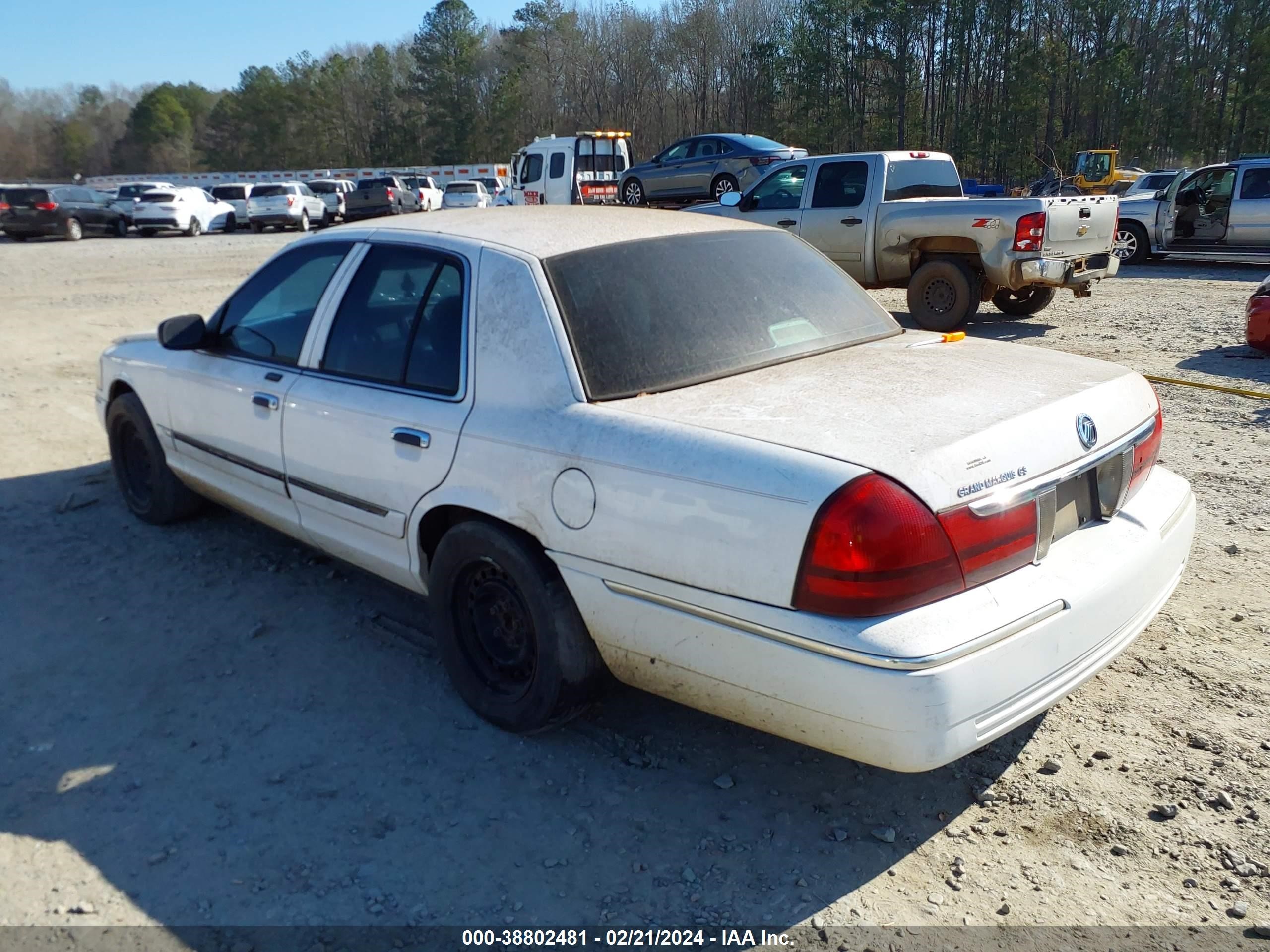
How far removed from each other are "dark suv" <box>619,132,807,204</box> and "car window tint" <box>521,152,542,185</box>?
2248 mm

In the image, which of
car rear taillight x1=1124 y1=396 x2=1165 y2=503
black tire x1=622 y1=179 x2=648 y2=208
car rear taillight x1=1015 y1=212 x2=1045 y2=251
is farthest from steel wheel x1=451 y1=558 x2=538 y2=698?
black tire x1=622 y1=179 x2=648 y2=208

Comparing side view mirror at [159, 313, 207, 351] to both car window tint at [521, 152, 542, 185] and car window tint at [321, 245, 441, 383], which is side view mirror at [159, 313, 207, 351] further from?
car window tint at [521, 152, 542, 185]

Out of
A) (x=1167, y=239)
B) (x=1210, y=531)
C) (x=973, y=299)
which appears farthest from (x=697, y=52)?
(x=1210, y=531)

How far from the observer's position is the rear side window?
3.35 m

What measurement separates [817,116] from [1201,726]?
53652 millimetres

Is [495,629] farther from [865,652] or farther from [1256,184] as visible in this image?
[1256,184]

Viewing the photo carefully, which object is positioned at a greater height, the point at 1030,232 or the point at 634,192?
the point at 634,192

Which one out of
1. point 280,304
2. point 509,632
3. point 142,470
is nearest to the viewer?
point 509,632

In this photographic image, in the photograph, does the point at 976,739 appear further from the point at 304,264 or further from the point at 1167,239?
the point at 1167,239

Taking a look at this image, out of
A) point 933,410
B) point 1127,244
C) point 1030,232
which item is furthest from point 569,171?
point 933,410

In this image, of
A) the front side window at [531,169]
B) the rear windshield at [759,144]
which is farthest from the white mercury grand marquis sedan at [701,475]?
the front side window at [531,169]

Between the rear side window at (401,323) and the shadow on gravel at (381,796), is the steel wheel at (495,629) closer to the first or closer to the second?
the shadow on gravel at (381,796)

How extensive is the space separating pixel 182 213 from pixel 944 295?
27.5 meters

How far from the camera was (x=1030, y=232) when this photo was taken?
9617 mm
